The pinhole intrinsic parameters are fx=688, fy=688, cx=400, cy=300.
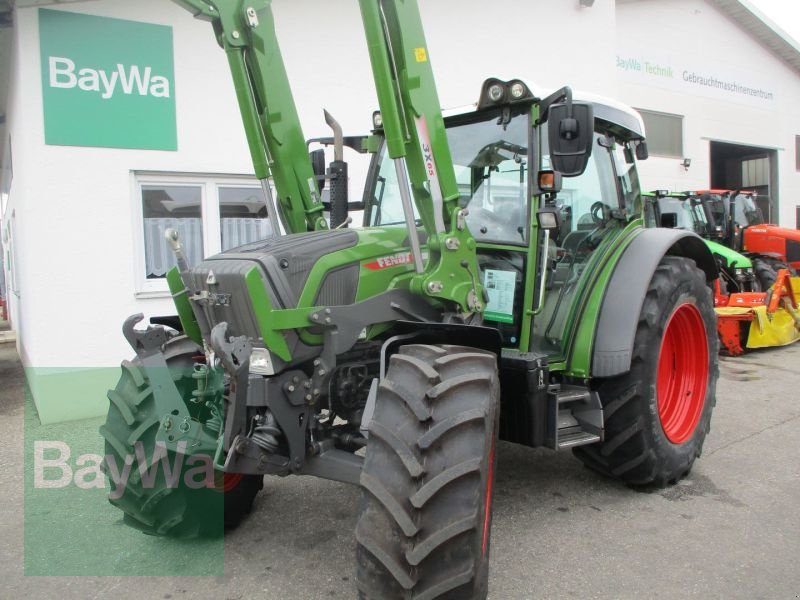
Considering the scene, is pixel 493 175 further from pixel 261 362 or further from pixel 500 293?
pixel 261 362

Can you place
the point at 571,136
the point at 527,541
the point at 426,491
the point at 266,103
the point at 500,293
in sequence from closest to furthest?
the point at 426,491, the point at 571,136, the point at 527,541, the point at 266,103, the point at 500,293

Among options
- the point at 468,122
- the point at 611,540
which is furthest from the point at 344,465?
the point at 468,122

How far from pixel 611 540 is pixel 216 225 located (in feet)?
16.5

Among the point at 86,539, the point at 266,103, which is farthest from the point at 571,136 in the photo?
the point at 86,539

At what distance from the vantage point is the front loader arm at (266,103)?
11.4 feet

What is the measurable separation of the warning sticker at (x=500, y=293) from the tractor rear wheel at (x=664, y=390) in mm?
731

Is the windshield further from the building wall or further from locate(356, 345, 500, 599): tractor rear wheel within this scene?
the building wall

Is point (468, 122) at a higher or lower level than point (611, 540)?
higher

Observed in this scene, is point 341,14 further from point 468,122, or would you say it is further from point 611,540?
point 611,540

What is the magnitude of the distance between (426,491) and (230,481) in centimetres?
166

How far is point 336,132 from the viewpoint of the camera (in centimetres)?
388

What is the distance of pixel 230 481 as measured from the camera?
12.2ft

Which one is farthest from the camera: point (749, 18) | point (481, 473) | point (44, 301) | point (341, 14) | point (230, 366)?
point (749, 18)

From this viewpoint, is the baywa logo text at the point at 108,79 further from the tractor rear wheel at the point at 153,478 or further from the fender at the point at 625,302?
the fender at the point at 625,302
